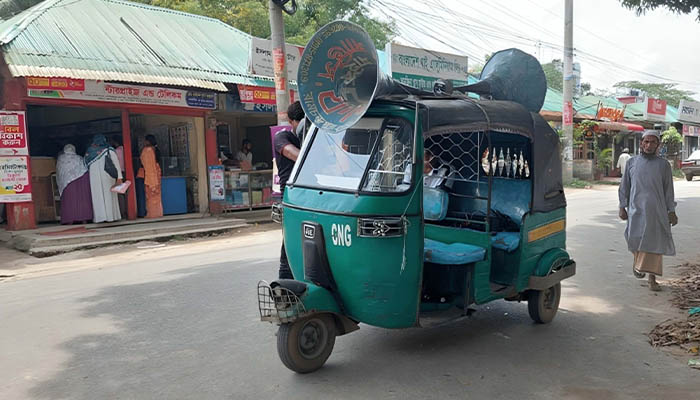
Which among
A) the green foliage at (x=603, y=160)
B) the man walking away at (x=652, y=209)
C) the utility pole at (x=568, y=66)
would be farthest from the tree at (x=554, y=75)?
the man walking away at (x=652, y=209)

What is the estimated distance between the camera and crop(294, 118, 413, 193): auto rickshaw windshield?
12.7ft

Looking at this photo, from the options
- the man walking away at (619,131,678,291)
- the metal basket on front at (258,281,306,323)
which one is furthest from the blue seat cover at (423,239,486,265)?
the man walking away at (619,131,678,291)

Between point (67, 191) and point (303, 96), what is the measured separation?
9.28 metres

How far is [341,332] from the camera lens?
4.02 metres

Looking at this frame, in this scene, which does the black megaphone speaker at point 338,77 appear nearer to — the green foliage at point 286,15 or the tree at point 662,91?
the green foliage at point 286,15

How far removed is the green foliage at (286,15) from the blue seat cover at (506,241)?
19.0 meters

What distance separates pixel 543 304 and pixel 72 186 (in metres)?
9.92

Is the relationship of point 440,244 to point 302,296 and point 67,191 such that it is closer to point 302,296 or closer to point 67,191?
point 302,296

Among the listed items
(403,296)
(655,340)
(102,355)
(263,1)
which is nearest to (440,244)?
(403,296)

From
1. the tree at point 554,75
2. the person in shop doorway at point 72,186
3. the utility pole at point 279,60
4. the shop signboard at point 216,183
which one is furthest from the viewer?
the tree at point 554,75

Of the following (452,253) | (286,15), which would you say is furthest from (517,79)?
(286,15)

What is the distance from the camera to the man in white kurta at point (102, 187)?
37.7 ft

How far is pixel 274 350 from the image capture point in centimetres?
436

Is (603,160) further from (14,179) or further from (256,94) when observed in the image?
(14,179)
